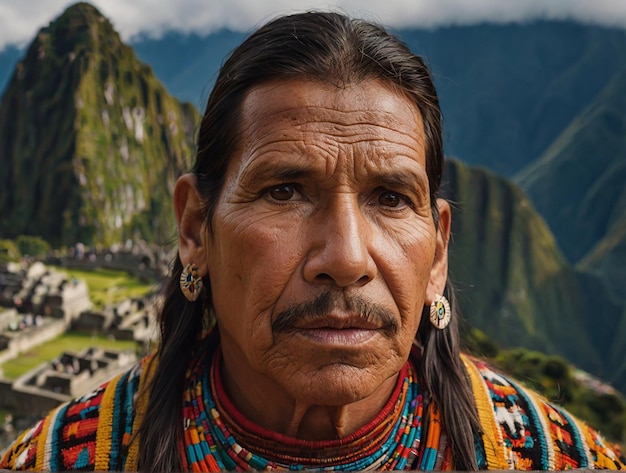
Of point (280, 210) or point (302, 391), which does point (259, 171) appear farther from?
point (302, 391)

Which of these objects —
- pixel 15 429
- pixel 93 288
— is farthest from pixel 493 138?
pixel 15 429

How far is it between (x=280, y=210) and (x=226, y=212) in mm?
244

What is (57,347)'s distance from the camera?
29406mm

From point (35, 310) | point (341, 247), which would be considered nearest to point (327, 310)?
point (341, 247)

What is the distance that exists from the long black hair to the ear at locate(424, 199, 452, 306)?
113mm

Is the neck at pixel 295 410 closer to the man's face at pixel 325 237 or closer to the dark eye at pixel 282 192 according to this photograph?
the man's face at pixel 325 237

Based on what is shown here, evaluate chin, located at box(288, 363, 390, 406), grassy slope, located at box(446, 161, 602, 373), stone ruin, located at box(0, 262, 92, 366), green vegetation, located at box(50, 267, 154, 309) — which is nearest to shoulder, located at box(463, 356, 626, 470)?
chin, located at box(288, 363, 390, 406)

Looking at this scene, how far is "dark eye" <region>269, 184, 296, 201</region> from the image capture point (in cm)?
206

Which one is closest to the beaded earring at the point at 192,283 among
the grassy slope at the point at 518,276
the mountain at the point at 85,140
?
the grassy slope at the point at 518,276

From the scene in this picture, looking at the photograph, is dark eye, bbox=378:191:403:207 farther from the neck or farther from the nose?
the neck

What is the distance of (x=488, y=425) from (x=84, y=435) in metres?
1.72

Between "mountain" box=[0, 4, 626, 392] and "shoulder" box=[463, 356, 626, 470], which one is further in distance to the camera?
"mountain" box=[0, 4, 626, 392]

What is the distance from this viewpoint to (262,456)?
2.26m

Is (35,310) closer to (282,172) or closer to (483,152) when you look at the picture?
(282,172)
